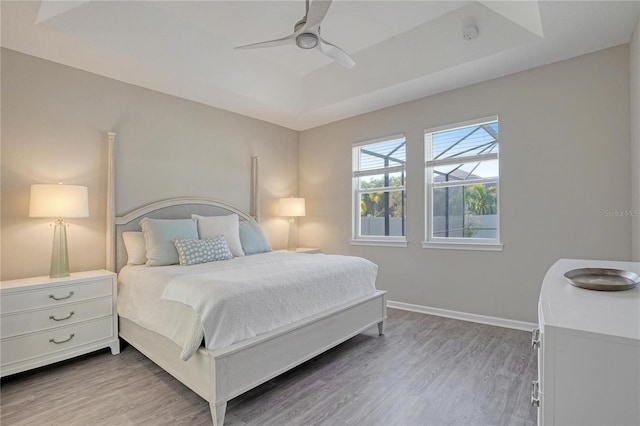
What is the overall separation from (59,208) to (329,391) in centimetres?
256

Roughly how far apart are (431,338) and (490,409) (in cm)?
114

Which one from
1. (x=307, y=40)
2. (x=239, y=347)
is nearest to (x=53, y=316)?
(x=239, y=347)

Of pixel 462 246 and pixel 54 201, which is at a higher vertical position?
pixel 54 201

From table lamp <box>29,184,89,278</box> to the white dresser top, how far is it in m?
3.26

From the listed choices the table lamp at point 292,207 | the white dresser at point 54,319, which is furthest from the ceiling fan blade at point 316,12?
the table lamp at point 292,207

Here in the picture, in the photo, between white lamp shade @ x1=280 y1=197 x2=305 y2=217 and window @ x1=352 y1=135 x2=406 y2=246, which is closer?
window @ x1=352 y1=135 x2=406 y2=246

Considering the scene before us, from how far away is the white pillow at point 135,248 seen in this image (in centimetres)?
313

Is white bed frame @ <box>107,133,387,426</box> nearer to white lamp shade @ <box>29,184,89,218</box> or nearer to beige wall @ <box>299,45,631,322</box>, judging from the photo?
white lamp shade @ <box>29,184,89,218</box>

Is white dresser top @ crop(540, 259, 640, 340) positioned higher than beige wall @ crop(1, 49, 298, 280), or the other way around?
beige wall @ crop(1, 49, 298, 280)

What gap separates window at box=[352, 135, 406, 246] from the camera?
14.2ft

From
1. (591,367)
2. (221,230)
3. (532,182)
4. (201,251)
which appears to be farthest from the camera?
(221,230)

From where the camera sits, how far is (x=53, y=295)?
98.5 inches

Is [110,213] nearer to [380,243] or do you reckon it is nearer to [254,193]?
[254,193]

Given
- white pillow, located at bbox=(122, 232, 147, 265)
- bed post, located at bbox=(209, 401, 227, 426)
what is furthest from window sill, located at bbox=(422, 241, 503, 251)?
white pillow, located at bbox=(122, 232, 147, 265)
